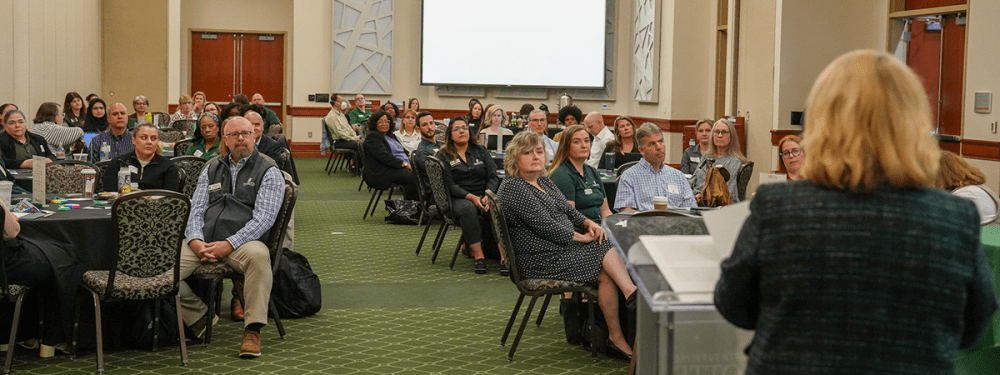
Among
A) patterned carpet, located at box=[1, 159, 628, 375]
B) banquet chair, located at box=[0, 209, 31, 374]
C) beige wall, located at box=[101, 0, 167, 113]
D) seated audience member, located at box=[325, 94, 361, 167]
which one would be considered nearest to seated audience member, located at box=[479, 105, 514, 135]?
patterned carpet, located at box=[1, 159, 628, 375]

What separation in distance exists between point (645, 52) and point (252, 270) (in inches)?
444

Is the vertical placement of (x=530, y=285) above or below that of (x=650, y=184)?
below

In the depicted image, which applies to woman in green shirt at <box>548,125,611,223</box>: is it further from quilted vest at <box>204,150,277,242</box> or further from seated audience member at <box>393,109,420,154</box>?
seated audience member at <box>393,109,420,154</box>

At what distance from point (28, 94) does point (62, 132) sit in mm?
3591

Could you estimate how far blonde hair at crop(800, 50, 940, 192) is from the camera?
166cm

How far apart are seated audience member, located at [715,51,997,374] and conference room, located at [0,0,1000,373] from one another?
61 mm

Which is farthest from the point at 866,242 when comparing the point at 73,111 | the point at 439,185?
the point at 73,111

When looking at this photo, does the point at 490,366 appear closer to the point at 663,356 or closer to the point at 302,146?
the point at 663,356

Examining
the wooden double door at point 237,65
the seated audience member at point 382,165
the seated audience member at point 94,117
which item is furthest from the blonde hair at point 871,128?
the wooden double door at point 237,65

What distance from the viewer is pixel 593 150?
9.51 m

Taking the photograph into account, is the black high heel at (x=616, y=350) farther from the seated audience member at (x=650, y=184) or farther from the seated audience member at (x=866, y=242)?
the seated audience member at (x=866, y=242)

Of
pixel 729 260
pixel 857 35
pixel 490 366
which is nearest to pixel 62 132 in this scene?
pixel 490 366

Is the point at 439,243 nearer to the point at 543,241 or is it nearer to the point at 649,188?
the point at 649,188

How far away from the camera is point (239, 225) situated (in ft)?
16.5
